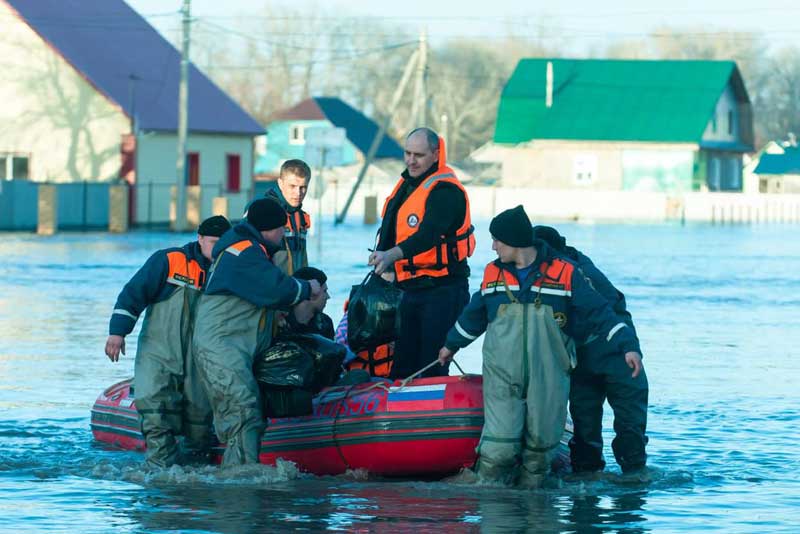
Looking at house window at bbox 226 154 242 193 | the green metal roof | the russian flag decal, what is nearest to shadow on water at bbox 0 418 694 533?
the russian flag decal

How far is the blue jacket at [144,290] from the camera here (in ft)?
33.8

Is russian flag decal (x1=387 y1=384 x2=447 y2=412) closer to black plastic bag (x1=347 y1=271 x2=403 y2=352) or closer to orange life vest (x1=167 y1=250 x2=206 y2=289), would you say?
black plastic bag (x1=347 y1=271 x2=403 y2=352)

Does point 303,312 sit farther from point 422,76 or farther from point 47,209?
point 422,76

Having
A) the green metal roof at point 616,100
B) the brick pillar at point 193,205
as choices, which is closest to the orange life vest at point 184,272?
the brick pillar at point 193,205

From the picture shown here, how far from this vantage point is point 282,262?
11.2 metres

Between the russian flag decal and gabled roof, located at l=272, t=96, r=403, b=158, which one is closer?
the russian flag decal

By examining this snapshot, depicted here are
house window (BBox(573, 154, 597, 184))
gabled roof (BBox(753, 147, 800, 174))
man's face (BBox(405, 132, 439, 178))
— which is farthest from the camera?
gabled roof (BBox(753, 147, 800, 174))

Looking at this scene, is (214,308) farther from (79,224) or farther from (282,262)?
(79,224)

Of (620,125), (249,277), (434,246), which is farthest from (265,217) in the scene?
(620,125)

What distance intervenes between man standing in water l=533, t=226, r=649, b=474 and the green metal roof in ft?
224

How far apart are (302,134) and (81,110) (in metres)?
53.8

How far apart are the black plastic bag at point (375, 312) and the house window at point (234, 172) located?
42.2 meters

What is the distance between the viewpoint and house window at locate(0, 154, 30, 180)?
47688 millimetres

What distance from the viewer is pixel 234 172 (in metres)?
53.8
